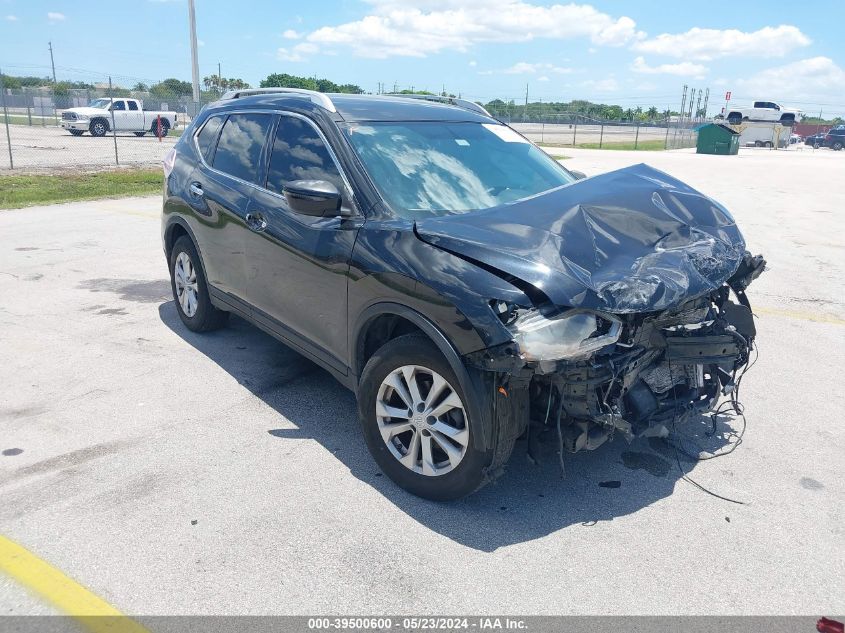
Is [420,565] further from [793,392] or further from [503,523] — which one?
[793,392]

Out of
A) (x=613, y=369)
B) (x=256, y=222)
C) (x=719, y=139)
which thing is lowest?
(x=719, y=139)

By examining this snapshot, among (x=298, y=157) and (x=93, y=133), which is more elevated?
(x=298, y=157)

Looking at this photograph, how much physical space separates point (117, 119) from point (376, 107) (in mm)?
34677

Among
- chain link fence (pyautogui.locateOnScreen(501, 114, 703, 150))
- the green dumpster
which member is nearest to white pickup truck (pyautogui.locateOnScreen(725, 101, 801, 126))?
chain link fence (pyautogui.locateOnScreen(501, 114, 703, 150))

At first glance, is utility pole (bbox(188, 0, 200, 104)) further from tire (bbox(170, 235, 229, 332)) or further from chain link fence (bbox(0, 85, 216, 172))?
tire (bbox(170, 235, 229, 332))

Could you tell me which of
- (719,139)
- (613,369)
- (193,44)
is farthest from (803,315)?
(719,139)

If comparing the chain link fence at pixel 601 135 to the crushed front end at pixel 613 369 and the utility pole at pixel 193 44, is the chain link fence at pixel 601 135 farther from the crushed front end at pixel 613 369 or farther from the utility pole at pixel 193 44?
the crushed front end at pixel 613 369

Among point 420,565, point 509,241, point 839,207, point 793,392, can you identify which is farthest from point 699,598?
point 839,207

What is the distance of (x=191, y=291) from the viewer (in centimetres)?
575

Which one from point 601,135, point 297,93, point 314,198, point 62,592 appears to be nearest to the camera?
point 62,592

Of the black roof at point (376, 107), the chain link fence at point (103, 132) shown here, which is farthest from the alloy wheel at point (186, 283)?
the chain link fence at point (103, 132)

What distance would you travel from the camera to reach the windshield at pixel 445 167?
3844mm

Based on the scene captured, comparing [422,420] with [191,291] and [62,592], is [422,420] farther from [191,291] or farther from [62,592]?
[191,291]

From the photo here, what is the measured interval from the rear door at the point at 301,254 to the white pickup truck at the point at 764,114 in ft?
199
